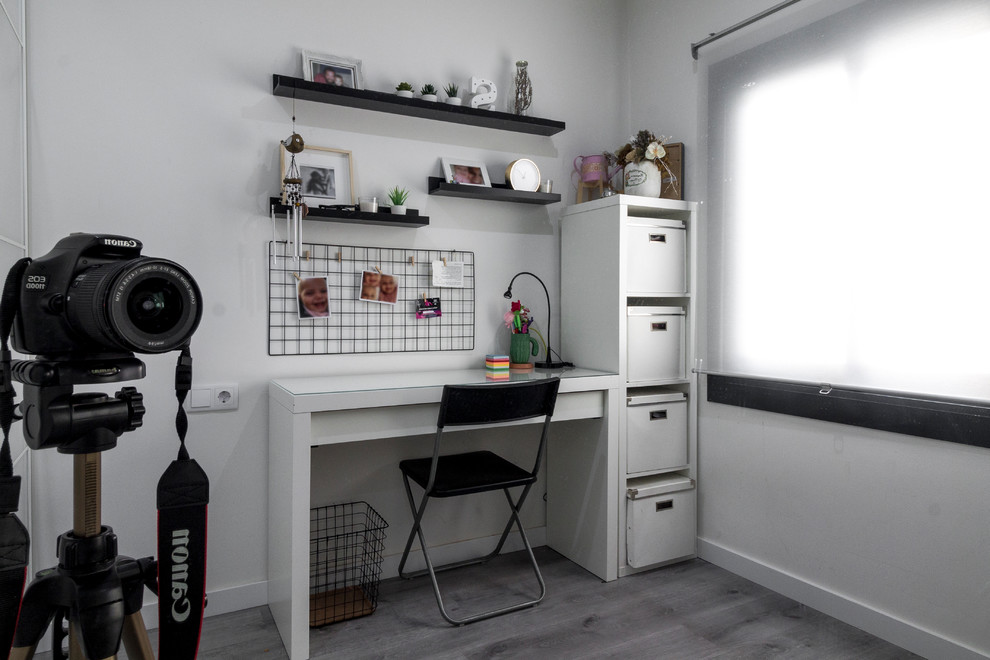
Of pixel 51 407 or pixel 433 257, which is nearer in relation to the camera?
pixel 51 407

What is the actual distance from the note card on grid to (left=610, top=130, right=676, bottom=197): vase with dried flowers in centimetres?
83

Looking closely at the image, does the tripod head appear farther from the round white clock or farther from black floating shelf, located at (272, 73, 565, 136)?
the round white clock

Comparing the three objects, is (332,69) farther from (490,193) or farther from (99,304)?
(99,304)

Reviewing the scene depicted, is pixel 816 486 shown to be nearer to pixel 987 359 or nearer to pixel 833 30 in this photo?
pixel 987 359

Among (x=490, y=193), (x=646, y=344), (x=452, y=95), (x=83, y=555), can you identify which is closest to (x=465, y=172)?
(x=490, y=193)

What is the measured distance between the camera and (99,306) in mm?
1020

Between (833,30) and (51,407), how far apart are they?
2.55 meters

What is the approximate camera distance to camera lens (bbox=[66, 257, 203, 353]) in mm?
1025

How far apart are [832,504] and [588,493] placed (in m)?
0.92

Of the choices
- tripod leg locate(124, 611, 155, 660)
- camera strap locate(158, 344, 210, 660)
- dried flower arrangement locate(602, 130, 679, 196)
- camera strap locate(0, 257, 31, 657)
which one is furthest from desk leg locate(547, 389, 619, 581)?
camera strap locate(0, 257, 31, 657)

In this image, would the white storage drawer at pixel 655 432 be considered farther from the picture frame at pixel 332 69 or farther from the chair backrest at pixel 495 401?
the picture frame at pixel 332 69

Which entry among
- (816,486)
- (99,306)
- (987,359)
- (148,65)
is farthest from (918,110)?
(148,65)

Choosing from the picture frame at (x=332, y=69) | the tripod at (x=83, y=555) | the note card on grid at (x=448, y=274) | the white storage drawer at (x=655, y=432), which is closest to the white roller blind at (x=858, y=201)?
the white storage drawer at (x=655, y=432)

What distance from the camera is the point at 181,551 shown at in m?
1.34
